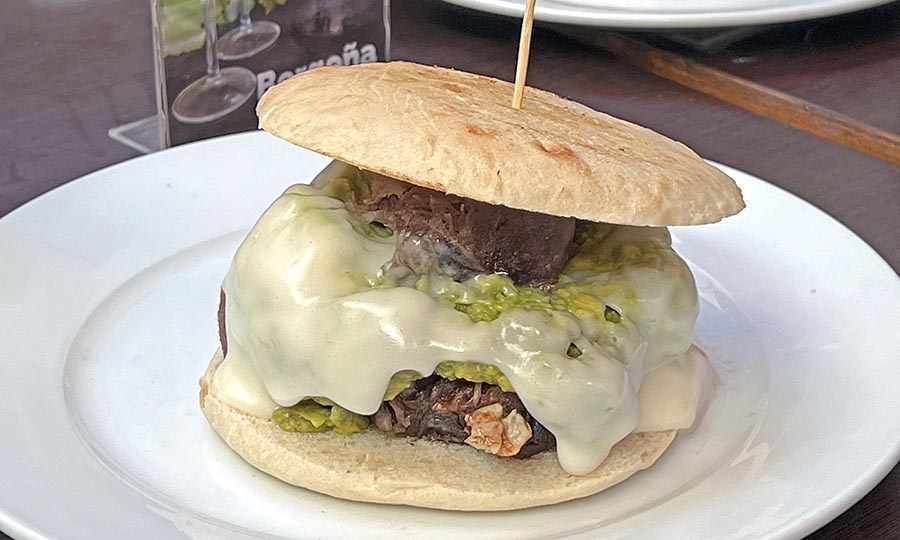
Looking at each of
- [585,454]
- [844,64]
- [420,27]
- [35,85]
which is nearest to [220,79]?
[35,85]

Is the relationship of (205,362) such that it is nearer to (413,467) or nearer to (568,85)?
(413,467)

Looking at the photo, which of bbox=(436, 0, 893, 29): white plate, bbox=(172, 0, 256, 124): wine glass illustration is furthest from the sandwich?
bbox=(436, 0, 893, 29): white plate

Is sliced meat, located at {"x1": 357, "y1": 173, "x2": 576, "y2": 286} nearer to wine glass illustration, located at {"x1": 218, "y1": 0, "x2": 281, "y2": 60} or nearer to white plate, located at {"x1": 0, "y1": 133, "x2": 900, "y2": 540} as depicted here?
white plate, located at {"x1": 0, "y1": 133, "x2": 900, "y2": 540}

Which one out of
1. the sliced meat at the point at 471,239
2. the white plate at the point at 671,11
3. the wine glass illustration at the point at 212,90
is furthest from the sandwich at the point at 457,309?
the white plate at the point at 671,11

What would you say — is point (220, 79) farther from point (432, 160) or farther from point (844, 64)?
point (844, 64)

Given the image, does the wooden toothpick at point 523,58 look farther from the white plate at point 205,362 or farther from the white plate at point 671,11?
the white plate at point 671,11

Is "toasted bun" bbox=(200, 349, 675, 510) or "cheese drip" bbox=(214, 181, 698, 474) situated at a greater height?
"cheese drip" bbox=(214, 181, 698, 474)

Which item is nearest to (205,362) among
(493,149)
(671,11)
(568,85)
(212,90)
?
(493,149)
